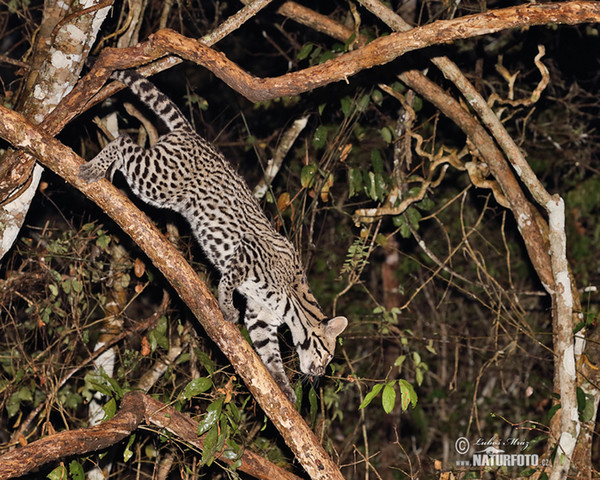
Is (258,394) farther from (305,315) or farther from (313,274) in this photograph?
(313,274)

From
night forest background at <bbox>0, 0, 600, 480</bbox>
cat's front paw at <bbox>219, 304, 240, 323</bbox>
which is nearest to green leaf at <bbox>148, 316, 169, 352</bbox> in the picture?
night forest background at <bbox>0, 0, 600, 480</bbox>

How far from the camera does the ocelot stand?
5559mm

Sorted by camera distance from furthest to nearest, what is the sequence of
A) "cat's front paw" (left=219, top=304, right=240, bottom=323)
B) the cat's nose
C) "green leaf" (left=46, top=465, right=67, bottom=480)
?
the cat's nose
"cat's front paw" (left=219, top=304, right=240, bottom=323)
"green leaf" (left=46, top=465, right=67, bottom=480)

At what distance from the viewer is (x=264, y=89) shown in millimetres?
4719

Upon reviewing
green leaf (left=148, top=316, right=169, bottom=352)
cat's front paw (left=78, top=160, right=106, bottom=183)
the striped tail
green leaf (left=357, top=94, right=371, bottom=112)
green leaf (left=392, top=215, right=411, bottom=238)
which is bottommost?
green leaf (left=148, top=316, right=169, bottom=352)

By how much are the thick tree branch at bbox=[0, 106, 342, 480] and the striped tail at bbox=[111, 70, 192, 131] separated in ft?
3.09

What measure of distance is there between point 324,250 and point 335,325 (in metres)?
2.65

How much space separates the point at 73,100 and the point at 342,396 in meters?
5.76

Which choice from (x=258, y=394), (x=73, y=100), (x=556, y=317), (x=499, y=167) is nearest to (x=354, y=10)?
(x=499, y=167)

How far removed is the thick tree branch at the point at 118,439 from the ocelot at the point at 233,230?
81 cm

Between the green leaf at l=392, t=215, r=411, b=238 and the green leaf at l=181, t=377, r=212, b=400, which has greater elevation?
the green leaf at l=392, t=215, r=411, b=238

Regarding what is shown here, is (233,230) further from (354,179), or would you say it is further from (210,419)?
(210,419)

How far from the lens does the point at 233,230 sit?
567 cm

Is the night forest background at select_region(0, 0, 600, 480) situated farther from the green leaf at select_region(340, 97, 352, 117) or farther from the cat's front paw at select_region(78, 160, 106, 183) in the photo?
the cat's front paw at select_region(78, 160, 106, 183)
